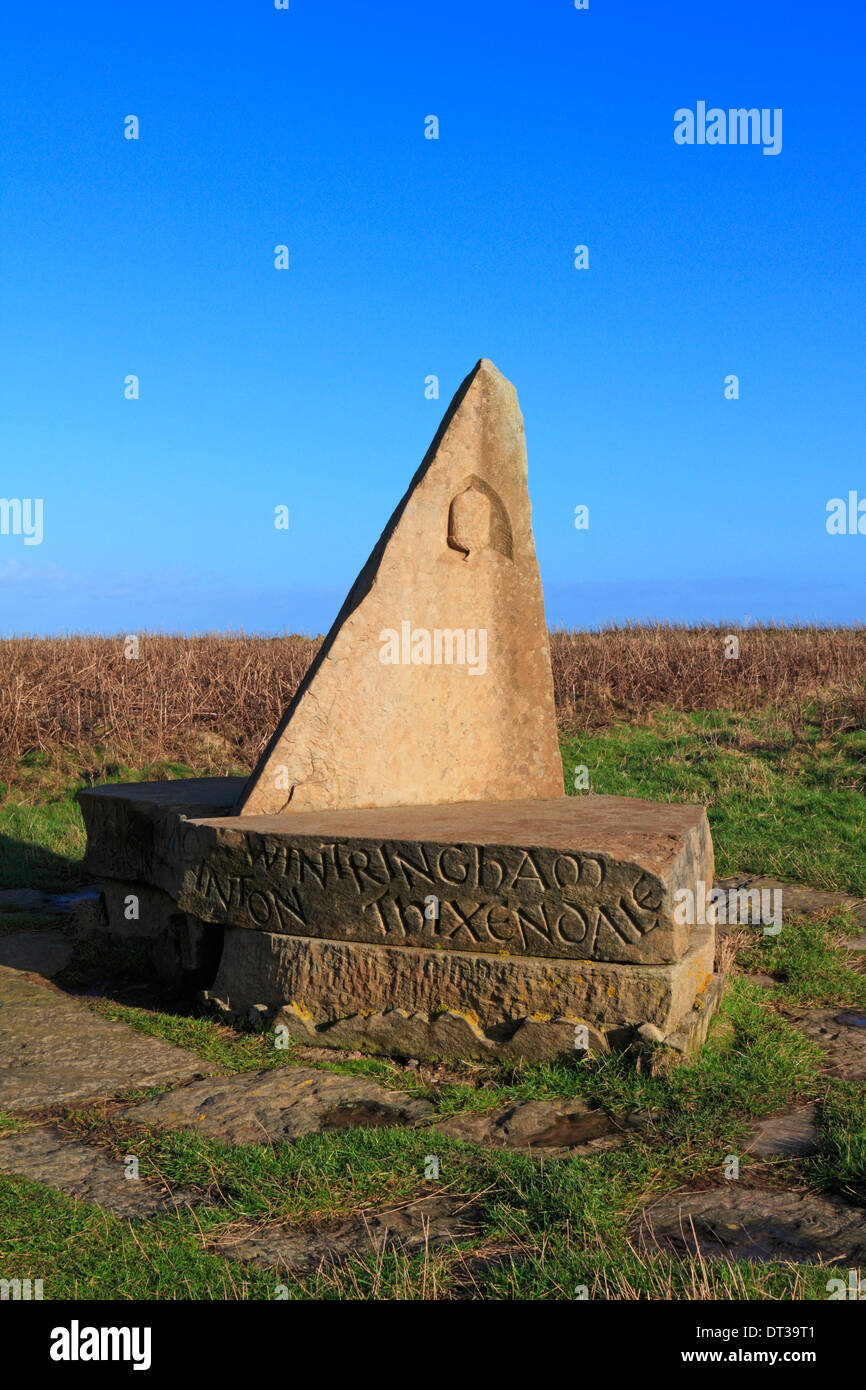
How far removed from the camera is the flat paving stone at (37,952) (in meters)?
5.94

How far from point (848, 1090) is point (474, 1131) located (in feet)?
4.62

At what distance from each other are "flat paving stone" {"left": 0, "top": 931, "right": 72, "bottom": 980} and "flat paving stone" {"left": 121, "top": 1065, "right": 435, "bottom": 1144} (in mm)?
2099

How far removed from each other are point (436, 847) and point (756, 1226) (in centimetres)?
187

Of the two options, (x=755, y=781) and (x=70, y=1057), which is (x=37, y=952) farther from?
(x=755, y=781)

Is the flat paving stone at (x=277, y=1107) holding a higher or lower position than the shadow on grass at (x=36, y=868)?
lower

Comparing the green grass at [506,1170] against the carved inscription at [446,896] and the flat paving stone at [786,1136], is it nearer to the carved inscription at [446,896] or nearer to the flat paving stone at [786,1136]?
the flat paving stone at [786,1136]

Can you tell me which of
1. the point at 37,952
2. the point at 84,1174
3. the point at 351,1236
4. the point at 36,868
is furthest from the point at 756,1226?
the point at 36,868

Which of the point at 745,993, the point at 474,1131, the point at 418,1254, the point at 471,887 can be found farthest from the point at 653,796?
the point at 418,1254

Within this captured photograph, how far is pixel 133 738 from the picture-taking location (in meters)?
12.2

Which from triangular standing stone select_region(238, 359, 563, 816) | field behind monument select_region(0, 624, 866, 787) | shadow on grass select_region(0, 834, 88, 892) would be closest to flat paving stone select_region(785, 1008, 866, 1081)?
triangular standing stone select_region(238, 359, 563, 816)

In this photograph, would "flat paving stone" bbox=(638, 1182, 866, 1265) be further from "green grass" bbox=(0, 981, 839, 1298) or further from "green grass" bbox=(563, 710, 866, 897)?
"green grass" bbox=(563, 710, 866, 897)

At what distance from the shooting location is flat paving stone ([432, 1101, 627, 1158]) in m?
3.54

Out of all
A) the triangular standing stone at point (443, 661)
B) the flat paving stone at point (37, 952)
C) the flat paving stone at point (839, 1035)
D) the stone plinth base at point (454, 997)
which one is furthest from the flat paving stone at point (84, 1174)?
the flat paving stone at point (839, 1035)

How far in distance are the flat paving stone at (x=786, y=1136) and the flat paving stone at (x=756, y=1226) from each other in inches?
10.6
